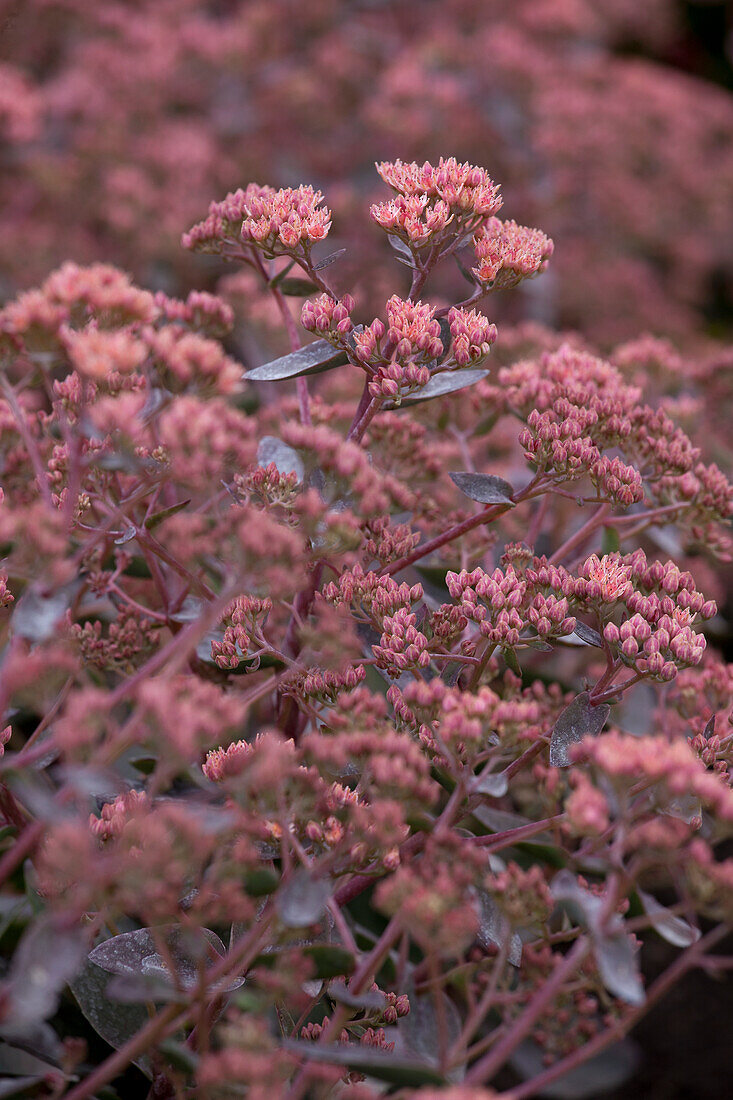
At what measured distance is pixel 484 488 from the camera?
2.66ft

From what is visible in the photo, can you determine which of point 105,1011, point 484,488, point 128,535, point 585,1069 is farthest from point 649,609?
point 585,1069

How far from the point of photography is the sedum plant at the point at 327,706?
1.75ft

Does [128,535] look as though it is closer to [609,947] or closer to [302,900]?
[302,900]

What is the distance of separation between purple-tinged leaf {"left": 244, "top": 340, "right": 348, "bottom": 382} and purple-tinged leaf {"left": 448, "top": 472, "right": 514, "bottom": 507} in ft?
0.44

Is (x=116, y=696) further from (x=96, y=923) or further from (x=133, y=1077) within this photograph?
(x=133, y=1077)

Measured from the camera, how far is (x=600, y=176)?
98.7 inches

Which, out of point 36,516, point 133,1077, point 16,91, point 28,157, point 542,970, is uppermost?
point 36,516

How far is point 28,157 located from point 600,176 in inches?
53.7

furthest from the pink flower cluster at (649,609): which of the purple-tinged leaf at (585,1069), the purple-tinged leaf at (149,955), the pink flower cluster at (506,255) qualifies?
the purple-tinged leaf at (585,1069)

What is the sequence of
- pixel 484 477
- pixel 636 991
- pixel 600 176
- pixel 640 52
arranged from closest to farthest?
pixel 636 991, pixel 484 477, pixel 600 176, pixel 640 52

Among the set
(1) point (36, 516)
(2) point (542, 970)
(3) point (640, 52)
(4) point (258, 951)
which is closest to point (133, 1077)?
(4) point (258, 951)

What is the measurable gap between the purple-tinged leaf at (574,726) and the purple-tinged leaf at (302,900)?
0.22m

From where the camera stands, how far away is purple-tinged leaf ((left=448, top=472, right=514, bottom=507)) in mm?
797

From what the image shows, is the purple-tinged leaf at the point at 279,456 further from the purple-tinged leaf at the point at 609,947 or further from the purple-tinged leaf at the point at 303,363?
the purple-tinged leaf at the point at 609,947
